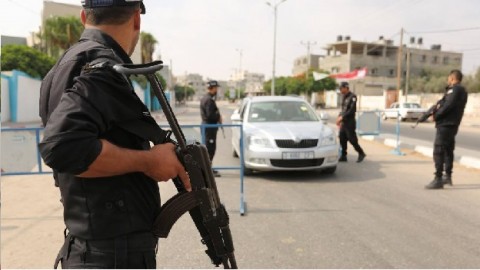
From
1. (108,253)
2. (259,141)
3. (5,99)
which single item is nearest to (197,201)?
(108,253)

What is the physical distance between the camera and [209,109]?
783cm

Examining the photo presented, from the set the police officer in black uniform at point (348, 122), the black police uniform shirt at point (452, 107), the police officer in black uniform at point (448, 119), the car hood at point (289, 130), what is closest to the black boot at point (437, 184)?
the police officer in black uniform at point (448, 119)

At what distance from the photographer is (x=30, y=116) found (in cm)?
2428

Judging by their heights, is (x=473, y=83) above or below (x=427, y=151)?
above

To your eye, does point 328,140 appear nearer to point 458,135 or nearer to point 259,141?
point 259,141

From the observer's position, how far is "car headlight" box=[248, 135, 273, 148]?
699cm

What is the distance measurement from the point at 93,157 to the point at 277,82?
243 feet

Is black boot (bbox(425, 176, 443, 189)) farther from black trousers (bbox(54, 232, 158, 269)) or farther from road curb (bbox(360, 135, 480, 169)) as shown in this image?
black trousers (bbox(54, 232, 158, 269))

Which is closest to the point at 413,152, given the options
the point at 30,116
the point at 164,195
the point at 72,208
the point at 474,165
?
the point at 474,165

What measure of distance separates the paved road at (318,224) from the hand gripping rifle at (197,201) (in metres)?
1.84

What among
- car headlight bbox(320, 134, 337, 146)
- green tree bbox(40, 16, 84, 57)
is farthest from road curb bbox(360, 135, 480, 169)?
green tree bbox(40, 16, 84, 57)

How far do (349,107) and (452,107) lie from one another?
2.89 meters

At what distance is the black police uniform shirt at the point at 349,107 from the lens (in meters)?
8.85

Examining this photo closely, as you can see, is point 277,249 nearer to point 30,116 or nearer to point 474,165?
point 474,165
